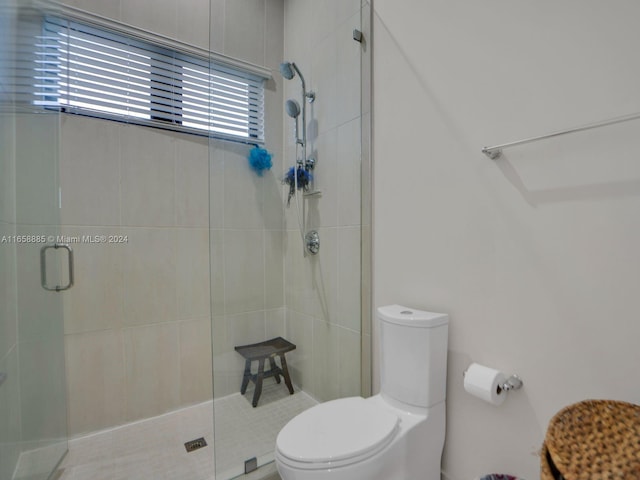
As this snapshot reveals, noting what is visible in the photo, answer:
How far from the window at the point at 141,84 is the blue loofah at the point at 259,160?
7cm

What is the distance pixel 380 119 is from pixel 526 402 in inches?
54.2

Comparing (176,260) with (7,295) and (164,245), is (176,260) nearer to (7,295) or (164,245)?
(164,245)

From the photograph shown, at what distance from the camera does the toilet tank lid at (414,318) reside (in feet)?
3.88

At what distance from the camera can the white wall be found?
34.0 inches

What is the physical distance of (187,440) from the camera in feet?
5.64

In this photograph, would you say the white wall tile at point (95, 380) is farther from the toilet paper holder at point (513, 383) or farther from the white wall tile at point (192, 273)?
the toilet paper holder at point (513, 383)

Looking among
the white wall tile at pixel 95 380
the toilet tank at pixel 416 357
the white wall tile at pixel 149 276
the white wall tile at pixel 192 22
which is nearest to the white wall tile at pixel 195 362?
the white wall tile at pixel 149 276

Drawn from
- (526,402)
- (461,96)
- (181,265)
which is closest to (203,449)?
(181,265)

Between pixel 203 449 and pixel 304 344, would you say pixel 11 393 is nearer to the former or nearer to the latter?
pixel 203 449

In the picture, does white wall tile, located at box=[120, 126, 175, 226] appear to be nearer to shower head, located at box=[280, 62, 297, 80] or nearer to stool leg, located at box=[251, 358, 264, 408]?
shower head, located at box=[280, 62, 297, 80]

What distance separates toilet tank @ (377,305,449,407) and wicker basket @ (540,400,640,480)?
44 centimetres

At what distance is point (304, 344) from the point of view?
178 cm

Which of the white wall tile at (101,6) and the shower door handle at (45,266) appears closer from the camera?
the shower door handle at (45,266)

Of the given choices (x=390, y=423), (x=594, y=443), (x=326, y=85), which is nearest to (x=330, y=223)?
(x=326, y=85)
